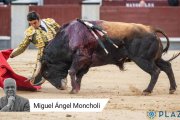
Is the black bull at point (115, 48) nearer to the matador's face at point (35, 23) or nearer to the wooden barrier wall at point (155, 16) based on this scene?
the matador's face at point (35, 23)

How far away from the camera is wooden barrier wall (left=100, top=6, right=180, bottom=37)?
66.9ft

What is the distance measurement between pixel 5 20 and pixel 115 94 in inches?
419

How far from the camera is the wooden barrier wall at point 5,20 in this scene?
2161cm

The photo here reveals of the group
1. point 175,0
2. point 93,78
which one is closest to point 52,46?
point 93,78

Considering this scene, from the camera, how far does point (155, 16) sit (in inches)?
807

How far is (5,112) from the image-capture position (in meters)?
8.62

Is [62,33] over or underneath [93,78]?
over

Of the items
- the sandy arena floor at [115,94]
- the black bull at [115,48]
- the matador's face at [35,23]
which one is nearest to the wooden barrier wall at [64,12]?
the sandy arena floor at [115,94]

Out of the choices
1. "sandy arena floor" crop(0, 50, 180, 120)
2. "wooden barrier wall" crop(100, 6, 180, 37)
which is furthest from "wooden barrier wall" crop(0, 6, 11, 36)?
"sandy arena floor" crop(0, 50, 180, 120)

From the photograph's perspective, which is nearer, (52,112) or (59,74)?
(52,112)

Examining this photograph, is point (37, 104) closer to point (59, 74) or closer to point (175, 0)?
point (59, 74)

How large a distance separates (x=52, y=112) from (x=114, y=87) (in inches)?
151
